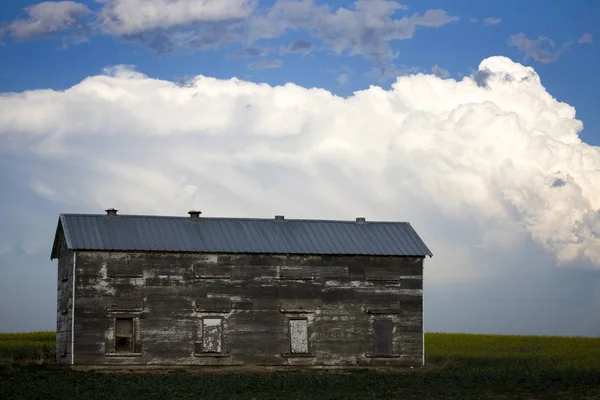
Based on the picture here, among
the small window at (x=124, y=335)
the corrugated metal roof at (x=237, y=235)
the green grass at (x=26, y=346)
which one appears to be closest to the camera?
the small window at (x=124, y=335)

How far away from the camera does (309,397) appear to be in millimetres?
29641

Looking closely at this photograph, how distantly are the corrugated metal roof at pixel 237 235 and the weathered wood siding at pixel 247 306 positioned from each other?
1.29ft

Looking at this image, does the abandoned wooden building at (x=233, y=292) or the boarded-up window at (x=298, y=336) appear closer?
the abandoned wooden building at (x=233, y=292)

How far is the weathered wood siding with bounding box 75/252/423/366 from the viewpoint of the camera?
3903 cm

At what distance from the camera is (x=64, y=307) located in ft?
133

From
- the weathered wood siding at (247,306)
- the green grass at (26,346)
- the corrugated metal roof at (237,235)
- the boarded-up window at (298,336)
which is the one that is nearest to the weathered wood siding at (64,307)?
the weathered wood siding at (247,306)

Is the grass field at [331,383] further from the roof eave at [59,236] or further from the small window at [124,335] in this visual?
the roof eave at [59,236]

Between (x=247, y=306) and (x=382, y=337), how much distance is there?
20.8 feet

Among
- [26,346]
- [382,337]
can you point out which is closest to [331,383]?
[382,337]

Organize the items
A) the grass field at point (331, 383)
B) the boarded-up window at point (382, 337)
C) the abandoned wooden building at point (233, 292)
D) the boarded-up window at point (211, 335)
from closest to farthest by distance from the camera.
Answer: the grass field at point (331, 383) → the abandoned wooden building at point (233, 292) → the boarded-up window at point (211, 335) → the boarded-up window at point (382, 337)

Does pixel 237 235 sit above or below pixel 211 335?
above

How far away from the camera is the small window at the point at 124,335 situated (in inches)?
1536

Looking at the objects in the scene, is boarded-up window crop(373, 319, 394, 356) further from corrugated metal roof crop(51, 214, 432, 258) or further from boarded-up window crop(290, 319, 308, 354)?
boarded-up window crop(290, 319, 308, 354)

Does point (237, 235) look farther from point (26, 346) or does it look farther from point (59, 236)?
point (26, 346)
